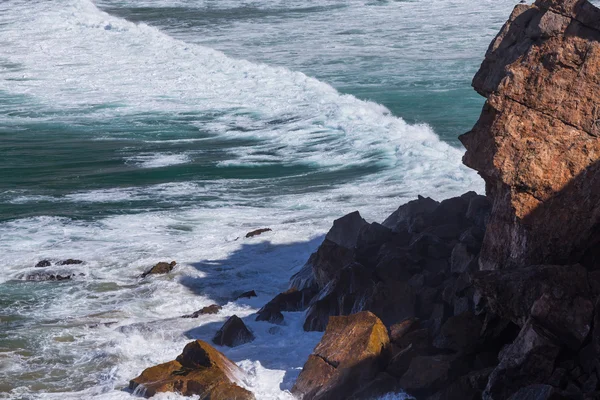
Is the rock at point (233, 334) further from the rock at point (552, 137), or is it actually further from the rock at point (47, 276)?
the rock at point (47, 276)

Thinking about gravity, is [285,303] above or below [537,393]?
below

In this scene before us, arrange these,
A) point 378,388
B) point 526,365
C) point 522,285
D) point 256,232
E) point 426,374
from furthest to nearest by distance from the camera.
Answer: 1. point 256,232
2. point 378,388
3. point 426,374
4. point 522,285
5. point 526,365

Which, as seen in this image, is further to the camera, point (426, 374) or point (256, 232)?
point (256, 232)

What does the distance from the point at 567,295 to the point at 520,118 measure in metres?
2.42

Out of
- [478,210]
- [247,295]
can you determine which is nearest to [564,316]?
[478,210]

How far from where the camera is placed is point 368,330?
1141cm

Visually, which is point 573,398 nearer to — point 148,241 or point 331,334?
point 331,334

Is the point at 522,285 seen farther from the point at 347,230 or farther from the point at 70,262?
the point at 70,262

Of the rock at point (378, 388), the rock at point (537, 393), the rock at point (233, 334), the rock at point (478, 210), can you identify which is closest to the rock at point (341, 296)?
the rock at point (233, 334)

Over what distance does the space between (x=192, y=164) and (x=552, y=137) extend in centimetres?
1480

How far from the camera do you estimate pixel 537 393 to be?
8883 mm

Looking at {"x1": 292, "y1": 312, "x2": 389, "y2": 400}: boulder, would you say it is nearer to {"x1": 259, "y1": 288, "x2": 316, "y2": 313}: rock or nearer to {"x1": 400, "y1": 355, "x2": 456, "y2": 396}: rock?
{"x1": 400, "y1": 355, "x2": 456, "y2": 396}: rock

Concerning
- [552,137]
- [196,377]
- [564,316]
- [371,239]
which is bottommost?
[196,377]

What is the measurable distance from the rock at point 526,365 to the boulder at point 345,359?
1773mm
